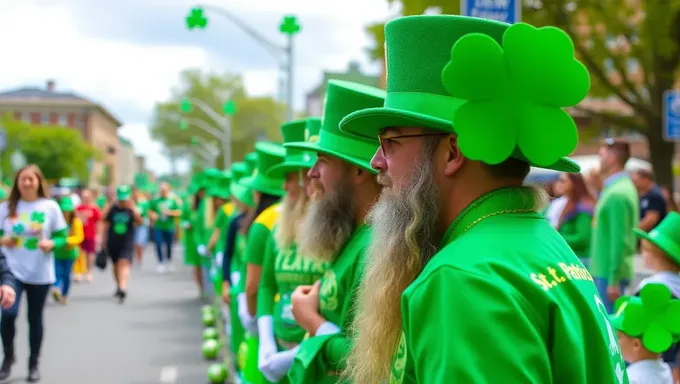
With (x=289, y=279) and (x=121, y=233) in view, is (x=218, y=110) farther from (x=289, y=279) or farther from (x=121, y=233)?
(x=289, y=279)

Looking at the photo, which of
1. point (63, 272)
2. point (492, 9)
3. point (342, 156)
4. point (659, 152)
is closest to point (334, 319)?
point (342, 156)

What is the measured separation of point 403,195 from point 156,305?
13.6m

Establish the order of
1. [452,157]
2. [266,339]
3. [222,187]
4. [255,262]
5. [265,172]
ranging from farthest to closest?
[222,187] → [265,172] → [255,262] → [266,339] → [452,157]

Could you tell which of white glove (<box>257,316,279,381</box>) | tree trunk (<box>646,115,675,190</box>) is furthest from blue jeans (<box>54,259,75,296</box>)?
tree trunk (<box>646,115,675,190</box>)

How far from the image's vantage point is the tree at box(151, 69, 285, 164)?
10700 centimetres

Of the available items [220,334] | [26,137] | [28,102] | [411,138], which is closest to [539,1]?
[220,334]

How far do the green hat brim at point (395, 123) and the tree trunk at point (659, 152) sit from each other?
21.8 metres

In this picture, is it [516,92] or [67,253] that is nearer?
[516,92]

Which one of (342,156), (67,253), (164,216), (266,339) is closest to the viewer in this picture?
(342,156)

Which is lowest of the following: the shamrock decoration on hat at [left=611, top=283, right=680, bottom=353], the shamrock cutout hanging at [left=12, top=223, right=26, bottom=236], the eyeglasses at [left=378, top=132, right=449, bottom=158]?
the shamrock cutout hanging at [left=12, top=223, right=26, bottom=236]

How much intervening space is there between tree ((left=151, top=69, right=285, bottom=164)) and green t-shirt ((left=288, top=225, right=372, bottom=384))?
102 meters

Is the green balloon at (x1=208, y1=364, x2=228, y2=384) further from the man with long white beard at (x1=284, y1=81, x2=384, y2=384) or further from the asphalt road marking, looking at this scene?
the man with long white beard at (x1=284, y1=81, x2=384, y2=384)

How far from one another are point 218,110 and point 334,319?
107 metres

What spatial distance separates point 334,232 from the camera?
12.8ft
